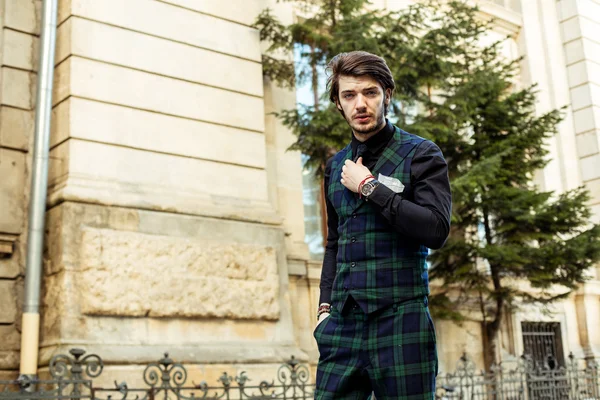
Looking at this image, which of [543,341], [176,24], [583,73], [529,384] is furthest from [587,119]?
[176,24]

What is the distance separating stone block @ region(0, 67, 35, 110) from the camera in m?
8.37

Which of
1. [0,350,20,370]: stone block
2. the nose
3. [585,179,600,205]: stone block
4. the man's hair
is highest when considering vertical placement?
[585,179,600,205]: stone block

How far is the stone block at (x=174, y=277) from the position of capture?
25.1 feet

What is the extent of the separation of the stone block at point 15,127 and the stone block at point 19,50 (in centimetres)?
52

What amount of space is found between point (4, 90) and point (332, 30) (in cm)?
410

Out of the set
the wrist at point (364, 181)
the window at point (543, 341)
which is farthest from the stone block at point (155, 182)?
the window at point (543, 341)

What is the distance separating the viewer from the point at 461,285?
12.2 meters

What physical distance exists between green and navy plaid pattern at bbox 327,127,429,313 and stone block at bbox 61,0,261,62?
625cm

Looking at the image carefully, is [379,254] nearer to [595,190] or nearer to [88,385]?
[88,385]

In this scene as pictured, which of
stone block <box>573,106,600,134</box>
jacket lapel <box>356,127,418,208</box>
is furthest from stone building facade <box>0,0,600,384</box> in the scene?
stone block <box>573,106,600,134</box>

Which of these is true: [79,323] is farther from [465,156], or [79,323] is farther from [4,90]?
[465,156]

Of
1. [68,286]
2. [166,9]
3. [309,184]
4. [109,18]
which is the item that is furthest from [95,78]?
[309,184]

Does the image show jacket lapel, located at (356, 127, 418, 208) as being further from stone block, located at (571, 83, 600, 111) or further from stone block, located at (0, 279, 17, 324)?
stone block, located at (571, 83, 600, 111)

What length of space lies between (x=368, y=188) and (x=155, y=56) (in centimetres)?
652
